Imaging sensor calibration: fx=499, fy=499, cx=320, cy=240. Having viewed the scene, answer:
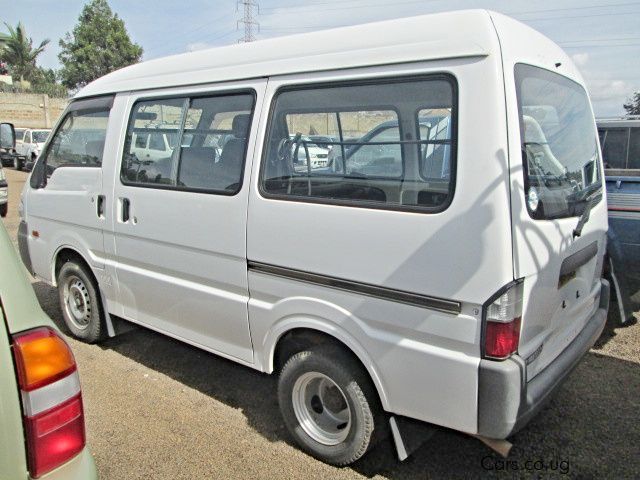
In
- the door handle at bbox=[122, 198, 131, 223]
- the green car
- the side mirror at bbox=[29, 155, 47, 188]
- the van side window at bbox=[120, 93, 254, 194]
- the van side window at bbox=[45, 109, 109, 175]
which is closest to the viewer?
the green car

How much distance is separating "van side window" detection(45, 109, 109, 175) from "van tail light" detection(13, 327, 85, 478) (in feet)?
8.57

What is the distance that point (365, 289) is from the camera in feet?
7.71

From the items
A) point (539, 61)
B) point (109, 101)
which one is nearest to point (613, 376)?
point (539, 61)

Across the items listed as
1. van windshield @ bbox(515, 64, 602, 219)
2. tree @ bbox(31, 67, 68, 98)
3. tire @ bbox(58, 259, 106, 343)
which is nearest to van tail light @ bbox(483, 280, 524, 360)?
van windshield @ bbox(515, 64, 602, 219)

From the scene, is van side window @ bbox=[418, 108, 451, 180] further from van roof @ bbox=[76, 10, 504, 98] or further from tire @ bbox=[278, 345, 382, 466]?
tire @ bbox=[278, 345, 382, 466]

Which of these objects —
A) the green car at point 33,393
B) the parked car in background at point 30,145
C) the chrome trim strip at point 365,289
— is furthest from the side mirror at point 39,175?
the parked car in background at point 30,145

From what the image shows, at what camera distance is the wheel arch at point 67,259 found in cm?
401

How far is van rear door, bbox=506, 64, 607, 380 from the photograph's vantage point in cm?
210

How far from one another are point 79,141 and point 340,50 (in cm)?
263

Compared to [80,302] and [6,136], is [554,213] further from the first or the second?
[6,136]

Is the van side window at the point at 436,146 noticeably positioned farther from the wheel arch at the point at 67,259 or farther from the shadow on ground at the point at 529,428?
the wheel arch at the point at 67,259

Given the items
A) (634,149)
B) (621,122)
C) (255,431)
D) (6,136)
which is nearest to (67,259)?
(6,136)

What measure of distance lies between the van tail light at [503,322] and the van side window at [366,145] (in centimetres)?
45

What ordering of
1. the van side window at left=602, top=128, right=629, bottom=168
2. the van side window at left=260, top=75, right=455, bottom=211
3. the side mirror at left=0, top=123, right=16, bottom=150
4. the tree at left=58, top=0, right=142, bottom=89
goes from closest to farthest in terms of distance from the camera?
the van side window at left=260, top=75, right=455, bottom=211, the van side window at left=602, top=128, right=629, bottom=168, the side mirror at left=0, top=123, right=16, bottom=150, the tree at left=58, top=0, right=142, bottom=89
